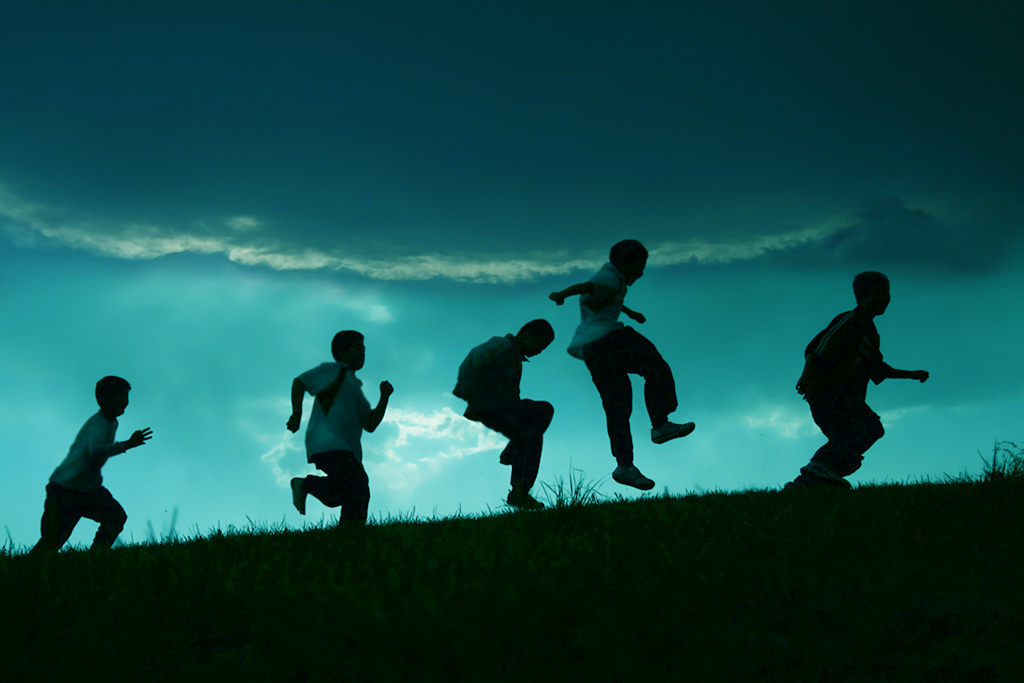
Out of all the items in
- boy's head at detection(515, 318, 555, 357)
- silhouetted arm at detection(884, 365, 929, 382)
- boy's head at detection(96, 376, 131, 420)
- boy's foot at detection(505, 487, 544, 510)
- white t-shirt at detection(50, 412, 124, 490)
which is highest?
boy's head at detection(515, 318, 555, 357)

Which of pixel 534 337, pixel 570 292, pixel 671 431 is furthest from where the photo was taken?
pixel 534 337

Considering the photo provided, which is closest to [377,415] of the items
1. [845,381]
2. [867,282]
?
[845,381]

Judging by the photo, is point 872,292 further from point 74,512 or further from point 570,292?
point 74,512

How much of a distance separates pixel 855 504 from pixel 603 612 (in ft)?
9.22

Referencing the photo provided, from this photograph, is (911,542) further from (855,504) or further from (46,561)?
(46,561)

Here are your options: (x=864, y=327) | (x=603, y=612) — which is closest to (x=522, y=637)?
(x=603, y=612)

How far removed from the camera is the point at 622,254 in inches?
292

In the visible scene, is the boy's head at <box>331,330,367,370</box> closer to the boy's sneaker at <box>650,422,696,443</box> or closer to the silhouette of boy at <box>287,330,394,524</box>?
the silhouette of boy at <box>287,330,394,524</box>

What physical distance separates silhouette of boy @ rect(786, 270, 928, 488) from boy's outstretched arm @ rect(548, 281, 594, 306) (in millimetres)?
2415

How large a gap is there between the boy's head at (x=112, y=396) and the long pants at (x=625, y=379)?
15.3 ft

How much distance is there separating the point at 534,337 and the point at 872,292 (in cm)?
334

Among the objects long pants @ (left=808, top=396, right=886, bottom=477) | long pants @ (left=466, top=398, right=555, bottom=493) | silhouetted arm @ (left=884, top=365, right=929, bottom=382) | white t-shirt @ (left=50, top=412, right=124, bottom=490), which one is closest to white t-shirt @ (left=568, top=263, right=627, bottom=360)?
long pants @ (left=466, top=398, right=555, bottom=493)

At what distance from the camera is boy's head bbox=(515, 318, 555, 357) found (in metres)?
8.02

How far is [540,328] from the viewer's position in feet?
26.5
